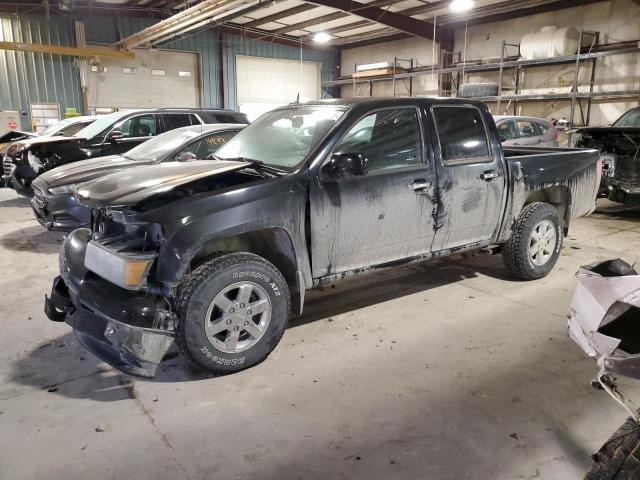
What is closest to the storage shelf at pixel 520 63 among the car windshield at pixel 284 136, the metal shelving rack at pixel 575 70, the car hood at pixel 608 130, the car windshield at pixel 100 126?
the metal shelving rack at pixel 575 70

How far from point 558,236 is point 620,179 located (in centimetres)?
424

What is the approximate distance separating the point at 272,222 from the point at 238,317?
2.06 ft

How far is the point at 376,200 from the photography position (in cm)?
359

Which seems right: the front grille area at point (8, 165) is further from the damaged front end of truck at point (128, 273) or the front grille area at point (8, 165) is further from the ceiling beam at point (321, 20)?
the ceiling beam at point (321, 20)

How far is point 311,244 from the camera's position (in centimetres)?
336

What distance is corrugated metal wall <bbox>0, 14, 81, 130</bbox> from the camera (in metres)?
14.7

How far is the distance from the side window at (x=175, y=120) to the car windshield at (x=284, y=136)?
5.47m

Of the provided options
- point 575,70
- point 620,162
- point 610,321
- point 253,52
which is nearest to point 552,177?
point 610,321

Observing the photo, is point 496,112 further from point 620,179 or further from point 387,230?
point 387,230

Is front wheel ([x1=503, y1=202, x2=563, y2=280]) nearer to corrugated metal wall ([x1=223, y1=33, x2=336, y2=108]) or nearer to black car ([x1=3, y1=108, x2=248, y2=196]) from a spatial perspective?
black car ([x1=3, y1=108, x2=248, y2=196])

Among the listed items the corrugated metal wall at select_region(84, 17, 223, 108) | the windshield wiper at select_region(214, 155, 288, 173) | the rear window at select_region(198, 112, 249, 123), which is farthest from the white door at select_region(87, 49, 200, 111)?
the windshield wiper at select_region(214, 155, 288, 173)

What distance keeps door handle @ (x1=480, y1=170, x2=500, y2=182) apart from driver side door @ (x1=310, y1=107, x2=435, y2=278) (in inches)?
23.2

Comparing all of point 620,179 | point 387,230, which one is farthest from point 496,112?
point 387,230

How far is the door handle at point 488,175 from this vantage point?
420 centimetres
